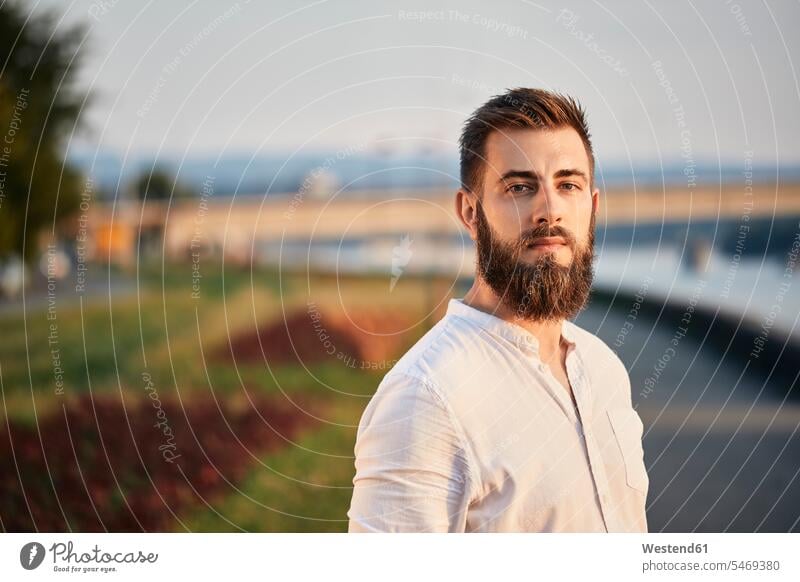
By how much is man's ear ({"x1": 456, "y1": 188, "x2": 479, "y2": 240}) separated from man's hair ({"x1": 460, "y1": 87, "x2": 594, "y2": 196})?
0.12 ft

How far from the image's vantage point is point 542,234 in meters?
2.32

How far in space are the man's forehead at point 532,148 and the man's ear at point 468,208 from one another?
14 cm

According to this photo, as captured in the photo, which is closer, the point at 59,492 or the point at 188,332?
the point at 59,492

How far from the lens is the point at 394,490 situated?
6.28 feet

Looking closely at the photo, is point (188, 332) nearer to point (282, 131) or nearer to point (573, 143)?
point (282, 131)

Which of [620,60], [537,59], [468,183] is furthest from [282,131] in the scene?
[468,183]

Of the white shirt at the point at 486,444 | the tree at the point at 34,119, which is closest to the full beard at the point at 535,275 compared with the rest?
the white shirt at the point at 486,444

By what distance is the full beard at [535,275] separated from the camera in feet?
7.23

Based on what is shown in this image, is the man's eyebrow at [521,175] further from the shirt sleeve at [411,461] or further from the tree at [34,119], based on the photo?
the tree at [34,119]

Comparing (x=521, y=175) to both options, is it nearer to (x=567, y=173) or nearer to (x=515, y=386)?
(x=567, y=173)

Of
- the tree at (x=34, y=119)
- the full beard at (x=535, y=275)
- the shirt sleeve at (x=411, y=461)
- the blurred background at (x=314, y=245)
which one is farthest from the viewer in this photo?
the tree at (x=34, y=119)

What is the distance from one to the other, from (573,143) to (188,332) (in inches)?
111
